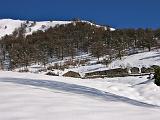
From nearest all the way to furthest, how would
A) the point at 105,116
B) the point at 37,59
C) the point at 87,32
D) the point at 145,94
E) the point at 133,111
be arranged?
the point at 105,116
the point at 133,111
the point at 145,94
the point at 37,59
the point at 87,32

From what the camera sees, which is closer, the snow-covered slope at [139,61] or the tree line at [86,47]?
the snow-covered slope at [139,61]

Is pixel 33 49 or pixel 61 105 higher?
pixel 33 49

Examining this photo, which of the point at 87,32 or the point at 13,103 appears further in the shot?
the point at 87,32

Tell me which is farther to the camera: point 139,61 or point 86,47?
point 86,47

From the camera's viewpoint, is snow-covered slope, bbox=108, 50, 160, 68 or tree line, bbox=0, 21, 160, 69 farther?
tree line, bbox=0, 21, 160, 69

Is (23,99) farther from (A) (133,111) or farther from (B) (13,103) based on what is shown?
(A) (133,111)

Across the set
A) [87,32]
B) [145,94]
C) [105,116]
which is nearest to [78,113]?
[105,116]

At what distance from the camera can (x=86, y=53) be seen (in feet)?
429

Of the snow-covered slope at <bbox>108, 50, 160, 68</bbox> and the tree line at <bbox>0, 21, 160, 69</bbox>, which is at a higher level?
the tree line at <bbox>0, 21, 160, 69</bbox>

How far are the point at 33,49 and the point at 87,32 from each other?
37194mm

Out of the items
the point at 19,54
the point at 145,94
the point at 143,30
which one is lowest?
the point at 145,94

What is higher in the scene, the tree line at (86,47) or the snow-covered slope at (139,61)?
the tree line at (86,47)

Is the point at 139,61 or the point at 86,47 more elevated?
the point at 86,47

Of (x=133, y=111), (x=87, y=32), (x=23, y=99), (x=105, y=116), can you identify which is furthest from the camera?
(x=87, y=32)
